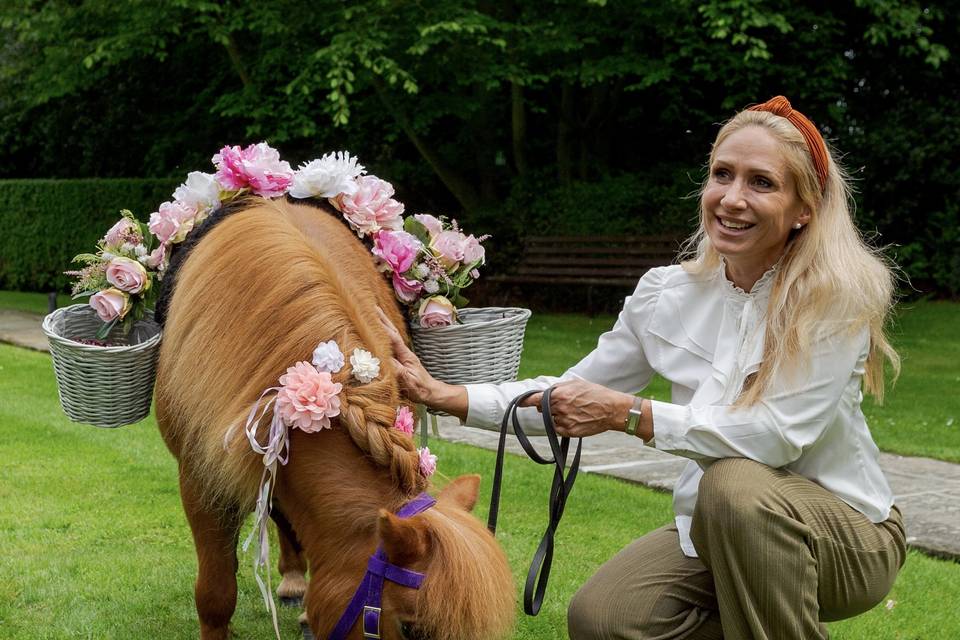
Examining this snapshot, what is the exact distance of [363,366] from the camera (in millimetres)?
2691

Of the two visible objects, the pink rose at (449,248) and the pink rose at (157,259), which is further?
the pink rose at (449,248)

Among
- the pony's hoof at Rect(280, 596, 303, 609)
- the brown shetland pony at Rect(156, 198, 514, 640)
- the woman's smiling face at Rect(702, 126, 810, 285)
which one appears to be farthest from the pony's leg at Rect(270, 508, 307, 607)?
the woman's smiling face at Rect(702, 126, 810, 285)

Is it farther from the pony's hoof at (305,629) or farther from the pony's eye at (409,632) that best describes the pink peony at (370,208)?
the pony's eye at (409,632)

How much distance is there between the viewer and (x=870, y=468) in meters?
3.02

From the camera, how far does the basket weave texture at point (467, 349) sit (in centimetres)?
377

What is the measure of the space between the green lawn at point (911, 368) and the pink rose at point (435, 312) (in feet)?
11.3

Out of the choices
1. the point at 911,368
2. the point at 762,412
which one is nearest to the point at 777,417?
the point at 762,412

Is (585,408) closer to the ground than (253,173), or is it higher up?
closer to the ground

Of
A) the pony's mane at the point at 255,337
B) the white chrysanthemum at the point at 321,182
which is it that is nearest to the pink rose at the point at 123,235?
the pony's mane at the point at 255,337

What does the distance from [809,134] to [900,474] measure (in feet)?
12.3

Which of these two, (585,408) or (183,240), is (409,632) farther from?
(183,240)

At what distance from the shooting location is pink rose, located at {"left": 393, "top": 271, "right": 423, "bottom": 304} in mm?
3742

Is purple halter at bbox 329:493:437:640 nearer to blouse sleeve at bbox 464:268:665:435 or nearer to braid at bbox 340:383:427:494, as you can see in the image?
braid at bbox 340:383:427:494

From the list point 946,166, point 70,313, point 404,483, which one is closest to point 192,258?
point 70,313
